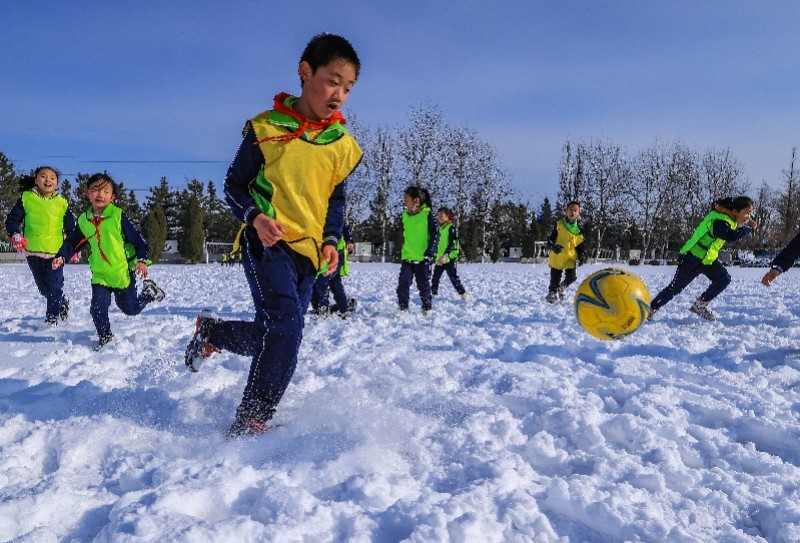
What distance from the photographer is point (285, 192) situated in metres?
2.93

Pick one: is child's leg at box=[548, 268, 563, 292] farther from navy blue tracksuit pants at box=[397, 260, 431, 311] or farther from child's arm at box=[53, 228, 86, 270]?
child's arm at box=[53, 228, 86, 270]

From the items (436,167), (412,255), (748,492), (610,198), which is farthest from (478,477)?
(610,198)

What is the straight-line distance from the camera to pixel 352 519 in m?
2.04

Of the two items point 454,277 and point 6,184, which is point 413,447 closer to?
point 454,277

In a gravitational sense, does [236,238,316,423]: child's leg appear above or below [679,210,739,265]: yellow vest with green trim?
below

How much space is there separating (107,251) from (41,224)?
1.88 m

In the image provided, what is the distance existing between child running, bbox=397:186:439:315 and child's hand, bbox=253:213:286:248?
5.43 metres

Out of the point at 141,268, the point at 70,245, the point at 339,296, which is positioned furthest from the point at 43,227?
the point at 339,296

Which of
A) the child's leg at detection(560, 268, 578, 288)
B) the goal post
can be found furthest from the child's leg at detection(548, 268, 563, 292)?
the goal post

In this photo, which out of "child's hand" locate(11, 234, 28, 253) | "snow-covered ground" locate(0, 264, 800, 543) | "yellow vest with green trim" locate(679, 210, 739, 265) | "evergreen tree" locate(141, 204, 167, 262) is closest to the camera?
"snow-covered ground" locate(0, 264, 800, 543)

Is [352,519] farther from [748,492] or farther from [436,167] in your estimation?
[436,167]

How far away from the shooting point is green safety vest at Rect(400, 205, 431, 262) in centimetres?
820

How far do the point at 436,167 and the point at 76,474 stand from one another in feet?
142

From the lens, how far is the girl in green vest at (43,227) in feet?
21.5
